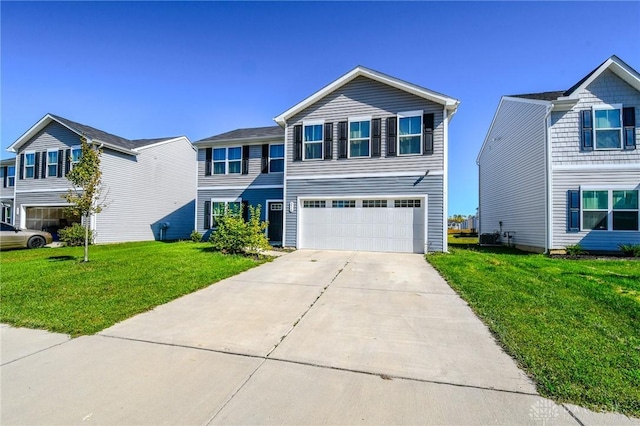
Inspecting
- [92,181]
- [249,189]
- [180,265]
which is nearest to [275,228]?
[249,189]

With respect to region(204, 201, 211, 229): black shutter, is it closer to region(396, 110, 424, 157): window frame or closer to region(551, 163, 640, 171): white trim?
region(396, 110, 424, 157): window frame

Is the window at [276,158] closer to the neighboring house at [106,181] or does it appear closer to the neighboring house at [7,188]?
the neighboring house at [106,181]

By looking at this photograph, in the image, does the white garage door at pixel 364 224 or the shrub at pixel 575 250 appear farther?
the white garage door at pixel 364 224

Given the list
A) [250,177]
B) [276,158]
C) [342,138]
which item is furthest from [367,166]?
[250,177]

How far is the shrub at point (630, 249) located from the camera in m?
10.1

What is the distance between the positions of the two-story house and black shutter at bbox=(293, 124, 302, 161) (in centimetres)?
5

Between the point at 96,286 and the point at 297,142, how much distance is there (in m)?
9.26

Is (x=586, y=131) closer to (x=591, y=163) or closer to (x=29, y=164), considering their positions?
(x=591, y=163)

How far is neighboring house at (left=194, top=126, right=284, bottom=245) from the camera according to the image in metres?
15.0

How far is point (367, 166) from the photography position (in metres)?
12.0

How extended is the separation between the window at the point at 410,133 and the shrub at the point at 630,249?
8.19m

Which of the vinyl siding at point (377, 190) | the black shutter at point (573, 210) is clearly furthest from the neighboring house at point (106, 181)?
the black shutter at point (573, 210)

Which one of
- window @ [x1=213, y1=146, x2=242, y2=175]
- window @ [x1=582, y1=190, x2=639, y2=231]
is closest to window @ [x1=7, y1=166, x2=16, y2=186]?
window @ [x1=213, y1=146, x2=242, y2=175]

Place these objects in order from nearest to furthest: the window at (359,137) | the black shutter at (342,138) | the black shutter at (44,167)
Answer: the window at (359,137), the black shutter at (342,138), the black shutter at (44,167)
